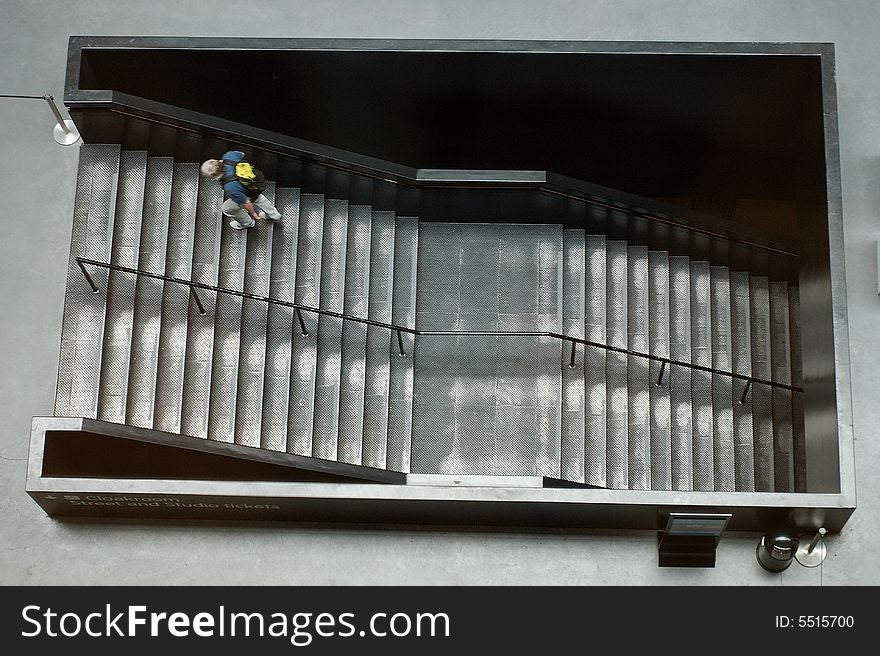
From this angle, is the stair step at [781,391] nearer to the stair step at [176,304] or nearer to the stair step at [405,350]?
the stair step at [405,350]

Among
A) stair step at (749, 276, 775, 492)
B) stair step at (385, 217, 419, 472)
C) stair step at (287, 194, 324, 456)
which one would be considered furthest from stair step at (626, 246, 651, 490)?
stair step at (287, 194, 324, 456)

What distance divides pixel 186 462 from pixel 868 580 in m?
6.08

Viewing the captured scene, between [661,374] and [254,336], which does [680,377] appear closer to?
[661,374]

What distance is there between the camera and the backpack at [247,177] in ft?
34.5

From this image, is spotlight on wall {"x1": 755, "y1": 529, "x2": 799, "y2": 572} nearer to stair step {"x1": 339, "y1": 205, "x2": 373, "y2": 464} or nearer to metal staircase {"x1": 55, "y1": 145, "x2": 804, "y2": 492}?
metal staircase {"x1": 55, "y1": 145, "x2": 804, "y2": 492}

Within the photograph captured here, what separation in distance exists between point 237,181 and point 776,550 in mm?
5673

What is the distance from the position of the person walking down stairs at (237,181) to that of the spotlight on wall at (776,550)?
5.45m

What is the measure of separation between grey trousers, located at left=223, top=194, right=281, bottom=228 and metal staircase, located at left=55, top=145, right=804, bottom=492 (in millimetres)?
206

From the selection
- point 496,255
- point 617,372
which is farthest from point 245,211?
point 617,372

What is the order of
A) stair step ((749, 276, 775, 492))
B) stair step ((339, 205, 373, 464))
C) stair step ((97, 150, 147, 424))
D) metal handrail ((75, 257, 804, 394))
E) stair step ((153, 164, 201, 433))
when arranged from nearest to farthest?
metal handrail ((75, 257, 804, 394)) → stair step ((97, 150, 147, 424)) → stair step ((153, 164, 201, 433)) → stair step ((339, 205, 373, 464)) → stair step ((749, 276, 775, 492))

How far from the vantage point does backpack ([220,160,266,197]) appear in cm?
1052

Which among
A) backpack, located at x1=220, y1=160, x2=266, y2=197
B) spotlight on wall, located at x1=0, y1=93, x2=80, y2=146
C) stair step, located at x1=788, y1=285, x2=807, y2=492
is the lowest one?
stair step, located at x1=788, y1=285, x2=807, y2=492

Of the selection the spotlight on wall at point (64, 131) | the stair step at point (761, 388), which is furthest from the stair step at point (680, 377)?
the spotlight on wall at point (64, 131)

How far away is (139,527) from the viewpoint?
1009 centimetres
